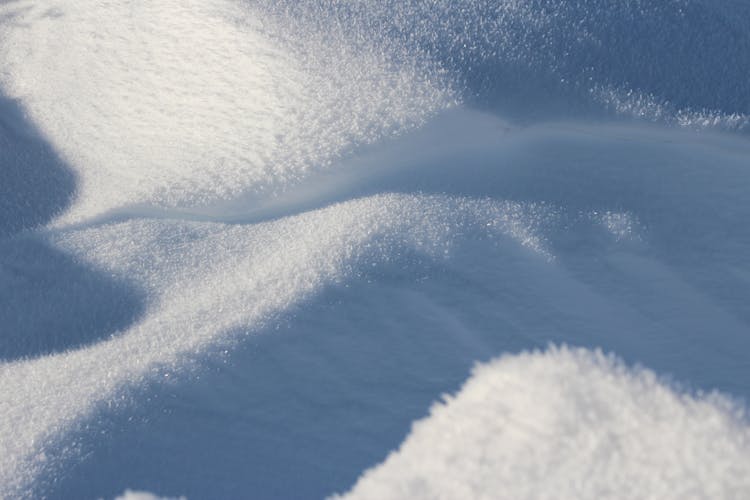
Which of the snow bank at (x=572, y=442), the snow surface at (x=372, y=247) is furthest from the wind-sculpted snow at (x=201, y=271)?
the snow bank at (x=572, y=442)

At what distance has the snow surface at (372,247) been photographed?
0.48 m

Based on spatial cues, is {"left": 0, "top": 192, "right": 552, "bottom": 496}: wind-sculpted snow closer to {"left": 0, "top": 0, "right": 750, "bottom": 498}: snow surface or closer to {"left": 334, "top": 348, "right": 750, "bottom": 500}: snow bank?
{"left": 0, "top": 0, "right": 750, "bottom": 498}: snow surface

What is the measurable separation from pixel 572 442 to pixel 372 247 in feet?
0.68

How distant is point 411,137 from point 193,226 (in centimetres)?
20

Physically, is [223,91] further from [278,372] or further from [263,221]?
[278,372]

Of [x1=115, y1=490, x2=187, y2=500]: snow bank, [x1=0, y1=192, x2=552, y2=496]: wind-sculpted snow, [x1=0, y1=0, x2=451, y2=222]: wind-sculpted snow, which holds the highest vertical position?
[x1=0, y1=0, x2=451, y2=222]: wind-sculpted snow

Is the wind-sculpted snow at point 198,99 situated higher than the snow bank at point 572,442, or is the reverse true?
the wind-sculpted snow at point 198,99

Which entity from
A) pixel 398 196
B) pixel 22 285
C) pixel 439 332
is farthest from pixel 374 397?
pixel 22 285

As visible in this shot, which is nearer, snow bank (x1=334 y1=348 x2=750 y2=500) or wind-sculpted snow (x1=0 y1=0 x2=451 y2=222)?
snow bank (x1=334 y1=348 x2=750 y2=500)

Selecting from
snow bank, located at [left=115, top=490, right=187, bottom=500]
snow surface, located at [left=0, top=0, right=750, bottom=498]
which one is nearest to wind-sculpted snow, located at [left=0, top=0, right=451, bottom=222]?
snow surface, located at [left=0, top=0, right=750, bottom=498]

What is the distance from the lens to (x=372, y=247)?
56cm

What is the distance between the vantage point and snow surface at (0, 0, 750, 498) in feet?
1.57

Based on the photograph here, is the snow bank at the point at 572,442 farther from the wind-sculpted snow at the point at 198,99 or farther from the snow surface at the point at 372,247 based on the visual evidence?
the wind-sculpted snow at the point at 198,99

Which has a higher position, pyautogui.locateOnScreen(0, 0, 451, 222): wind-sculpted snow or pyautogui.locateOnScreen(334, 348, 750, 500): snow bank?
pyautogui.locateOnScreen(0, 0, 451, 222): wind-sculpted snow
